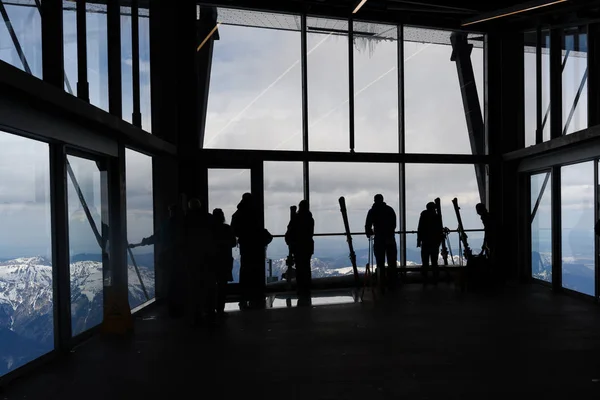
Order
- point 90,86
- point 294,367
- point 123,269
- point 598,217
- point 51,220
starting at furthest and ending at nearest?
point 598,217 → point 123,269 → point 90,86 → point 51,220 → point 294,367

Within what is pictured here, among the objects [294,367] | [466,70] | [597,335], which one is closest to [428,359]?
[294,367]

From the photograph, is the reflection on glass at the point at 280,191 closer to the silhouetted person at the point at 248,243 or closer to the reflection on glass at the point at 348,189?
the reflection on glass at the point at 348,189

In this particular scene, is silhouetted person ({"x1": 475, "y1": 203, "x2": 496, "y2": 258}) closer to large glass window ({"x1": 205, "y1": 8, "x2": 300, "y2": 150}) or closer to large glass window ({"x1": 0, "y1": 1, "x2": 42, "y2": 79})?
large glass window ({"x1": 205, "y1": 8, "x2": 300, "y2": 150})

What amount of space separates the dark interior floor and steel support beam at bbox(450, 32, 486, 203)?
164 inches

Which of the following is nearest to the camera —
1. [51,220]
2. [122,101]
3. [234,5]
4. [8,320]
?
[8,320]

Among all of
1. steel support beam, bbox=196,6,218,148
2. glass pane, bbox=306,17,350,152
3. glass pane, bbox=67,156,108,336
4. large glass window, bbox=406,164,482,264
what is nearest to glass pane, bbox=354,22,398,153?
glass pane, bbox=306,17,350,152

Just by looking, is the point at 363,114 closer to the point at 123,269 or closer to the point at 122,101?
the point at 122,101

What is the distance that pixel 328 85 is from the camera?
9.48 metres

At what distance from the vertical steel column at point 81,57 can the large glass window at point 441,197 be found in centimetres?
627

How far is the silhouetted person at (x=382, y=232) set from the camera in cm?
852

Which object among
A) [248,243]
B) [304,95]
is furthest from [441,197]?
[248,243]

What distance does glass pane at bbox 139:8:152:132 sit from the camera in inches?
307

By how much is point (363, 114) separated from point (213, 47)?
3.08 meters

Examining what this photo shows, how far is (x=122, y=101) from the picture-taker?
22.9ft
